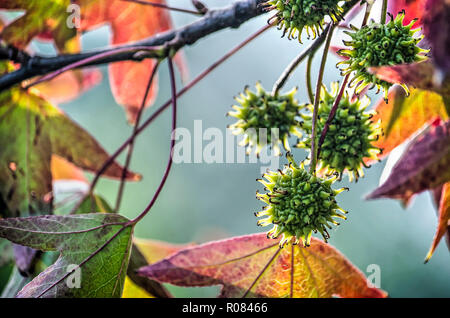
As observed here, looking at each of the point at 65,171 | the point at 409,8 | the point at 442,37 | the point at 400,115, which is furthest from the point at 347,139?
the point at 65,171

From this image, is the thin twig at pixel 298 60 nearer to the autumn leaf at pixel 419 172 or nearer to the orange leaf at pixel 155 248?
the autumn leaf at pixel 419 172

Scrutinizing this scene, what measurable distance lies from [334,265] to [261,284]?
0.45 feet

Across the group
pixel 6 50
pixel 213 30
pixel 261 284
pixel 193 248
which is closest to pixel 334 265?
pixel 261 284

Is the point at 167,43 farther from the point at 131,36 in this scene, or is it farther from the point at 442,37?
the point at 442,37

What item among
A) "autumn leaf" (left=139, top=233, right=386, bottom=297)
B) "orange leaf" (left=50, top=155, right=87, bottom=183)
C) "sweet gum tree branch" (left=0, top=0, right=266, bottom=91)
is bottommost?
"autumn leaf" (left=139, top=233, right=386, bottom=297)

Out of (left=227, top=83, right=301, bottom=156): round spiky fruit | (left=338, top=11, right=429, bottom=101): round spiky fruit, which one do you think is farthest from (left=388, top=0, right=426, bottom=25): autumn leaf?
(left=227, top=83, right=301, bottom=156): round spiky fruit

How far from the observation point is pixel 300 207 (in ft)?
2.21

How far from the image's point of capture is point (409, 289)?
2.30m

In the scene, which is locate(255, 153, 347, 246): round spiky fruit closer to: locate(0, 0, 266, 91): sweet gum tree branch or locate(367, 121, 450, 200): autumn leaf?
locate(367, 121, 450, 200): autumn leaf

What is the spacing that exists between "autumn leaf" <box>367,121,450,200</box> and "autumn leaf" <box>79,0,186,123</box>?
2.57 feet

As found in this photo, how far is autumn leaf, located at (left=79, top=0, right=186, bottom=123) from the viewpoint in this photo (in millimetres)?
1204

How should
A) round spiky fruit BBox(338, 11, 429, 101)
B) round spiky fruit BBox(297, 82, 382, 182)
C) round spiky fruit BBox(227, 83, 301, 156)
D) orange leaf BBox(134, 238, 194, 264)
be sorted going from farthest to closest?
1. orange leaf BBox(134, 238, 194, 264)
2. round spiky fruit BBox(227, 83, 301, 156)
3. round spiky fruit BBox(297, 82, 382, 182)
4. round spiky fruit BBox(338, 11, 429, 101)

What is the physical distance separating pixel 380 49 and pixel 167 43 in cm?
41

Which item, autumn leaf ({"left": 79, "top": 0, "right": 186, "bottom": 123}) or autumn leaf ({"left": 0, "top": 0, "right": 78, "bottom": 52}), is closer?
autumn leaf ({"left": 0, "top": 0, "right": 78, "bottom": 52})
